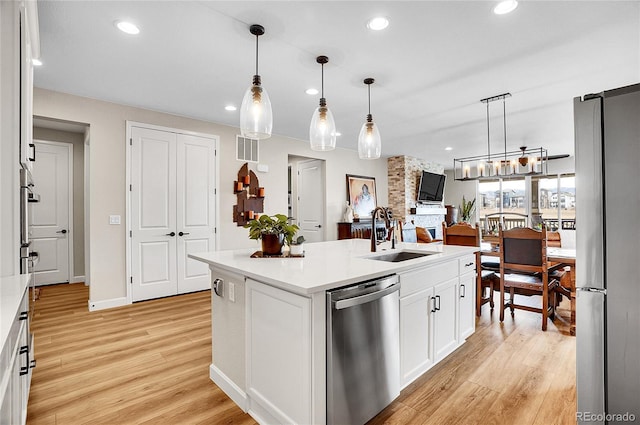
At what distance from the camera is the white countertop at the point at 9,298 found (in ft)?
→ 3.00

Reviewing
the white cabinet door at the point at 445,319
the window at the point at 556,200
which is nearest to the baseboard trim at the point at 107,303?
the white cabinet door at the point at 445,319

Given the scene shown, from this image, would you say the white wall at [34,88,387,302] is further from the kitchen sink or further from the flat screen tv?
the flat screen tv

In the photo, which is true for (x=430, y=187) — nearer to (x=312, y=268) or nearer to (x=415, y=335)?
(x=415, y=335)

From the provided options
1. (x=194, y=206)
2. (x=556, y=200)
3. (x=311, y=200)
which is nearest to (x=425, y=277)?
(x=194, y=206)

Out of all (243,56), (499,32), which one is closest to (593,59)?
(499,32)

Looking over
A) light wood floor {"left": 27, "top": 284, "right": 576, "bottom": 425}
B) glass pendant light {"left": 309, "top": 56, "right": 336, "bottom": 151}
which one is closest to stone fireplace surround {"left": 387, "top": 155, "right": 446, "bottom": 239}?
Result: light wood floor {"left": 27, "top": 284, "right": 576, "bottom": 425}

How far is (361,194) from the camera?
7.23 m

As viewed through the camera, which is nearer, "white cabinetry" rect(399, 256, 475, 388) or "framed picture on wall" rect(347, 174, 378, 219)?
"white cabinetry" rect(399, 256, 475, 388)

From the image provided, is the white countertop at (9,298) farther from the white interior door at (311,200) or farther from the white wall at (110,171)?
the white interior door at (311,200)

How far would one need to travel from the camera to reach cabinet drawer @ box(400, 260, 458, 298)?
6.63 ft

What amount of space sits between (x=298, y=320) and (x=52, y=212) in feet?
19.0

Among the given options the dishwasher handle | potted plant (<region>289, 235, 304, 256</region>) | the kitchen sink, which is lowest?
the dishwasher handle

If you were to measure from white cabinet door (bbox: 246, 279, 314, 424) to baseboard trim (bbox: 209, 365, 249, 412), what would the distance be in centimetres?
7

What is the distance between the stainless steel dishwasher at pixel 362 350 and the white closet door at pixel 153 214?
12.0 ft
